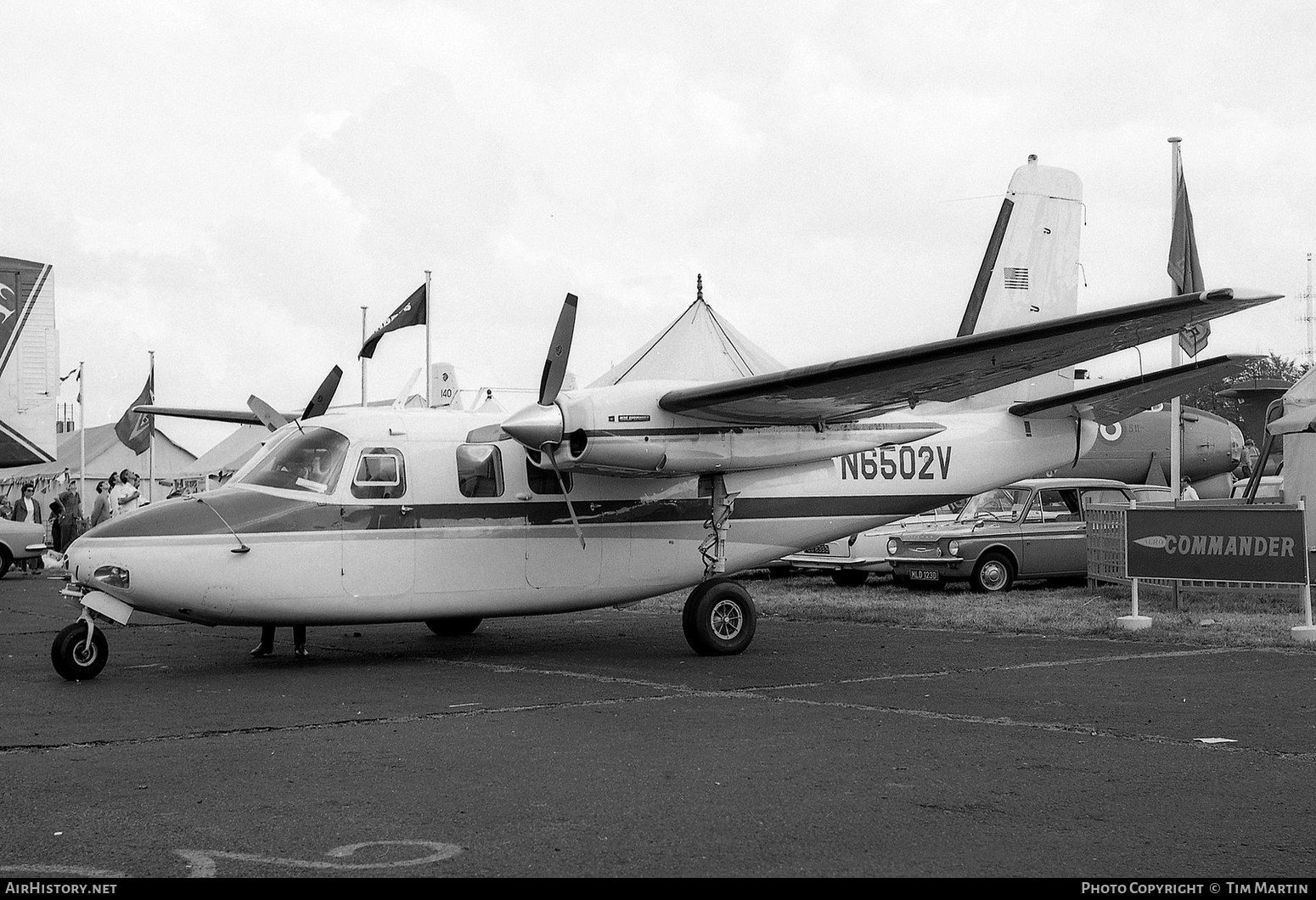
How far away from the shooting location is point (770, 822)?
5.30 m

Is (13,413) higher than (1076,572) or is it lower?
higher

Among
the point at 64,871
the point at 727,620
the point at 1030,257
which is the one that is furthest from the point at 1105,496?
the point at 64,871

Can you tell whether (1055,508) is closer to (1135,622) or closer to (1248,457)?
Result: (1135,622)

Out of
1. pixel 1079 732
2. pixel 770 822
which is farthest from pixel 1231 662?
pixel 770 822

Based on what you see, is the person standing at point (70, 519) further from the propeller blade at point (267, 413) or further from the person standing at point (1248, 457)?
the person standing at point (1248, 457)

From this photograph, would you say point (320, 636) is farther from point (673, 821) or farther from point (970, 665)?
point (673, 821)

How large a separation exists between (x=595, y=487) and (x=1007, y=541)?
353 inches

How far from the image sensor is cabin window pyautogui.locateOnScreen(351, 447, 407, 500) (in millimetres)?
11258

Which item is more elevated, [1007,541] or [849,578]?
[1007,541]

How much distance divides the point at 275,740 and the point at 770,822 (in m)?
3.54

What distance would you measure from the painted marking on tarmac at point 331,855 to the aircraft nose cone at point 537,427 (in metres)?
6.56

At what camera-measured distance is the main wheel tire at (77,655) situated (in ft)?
33.2

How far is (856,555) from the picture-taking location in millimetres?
19766

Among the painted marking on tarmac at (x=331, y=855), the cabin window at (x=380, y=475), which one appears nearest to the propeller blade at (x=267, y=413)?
the cabin window at (x=380, y=475)
